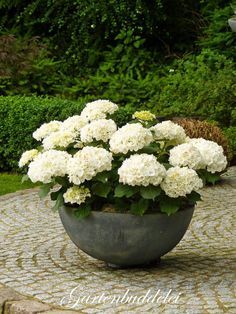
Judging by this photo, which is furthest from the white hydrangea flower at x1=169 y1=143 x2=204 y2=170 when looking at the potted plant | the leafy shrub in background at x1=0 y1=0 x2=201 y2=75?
the leafy shrub in background at x1=0 y1=0 x2=201 y2=75

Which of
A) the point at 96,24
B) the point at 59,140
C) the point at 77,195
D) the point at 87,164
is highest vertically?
the point at 96,24

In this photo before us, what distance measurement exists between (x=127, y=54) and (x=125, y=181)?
34.0ft

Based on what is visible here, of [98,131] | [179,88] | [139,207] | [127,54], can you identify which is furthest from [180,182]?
[127,54]

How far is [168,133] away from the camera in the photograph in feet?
21.7

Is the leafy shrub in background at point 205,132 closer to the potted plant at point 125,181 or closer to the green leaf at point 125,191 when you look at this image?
the potted plant at point 125,181

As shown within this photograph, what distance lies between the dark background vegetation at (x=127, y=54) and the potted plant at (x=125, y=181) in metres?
5.73

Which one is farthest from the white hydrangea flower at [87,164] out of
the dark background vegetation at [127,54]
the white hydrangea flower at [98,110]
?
the dark background vegetation at [127,54]

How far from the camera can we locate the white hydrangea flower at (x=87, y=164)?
6.21 meters

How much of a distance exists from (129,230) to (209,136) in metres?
4.53

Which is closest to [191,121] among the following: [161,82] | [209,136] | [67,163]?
[209,136]

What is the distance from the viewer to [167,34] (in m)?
17.1

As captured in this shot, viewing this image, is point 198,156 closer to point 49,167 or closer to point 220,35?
point 49,167

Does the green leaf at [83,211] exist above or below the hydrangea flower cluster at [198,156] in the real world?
below

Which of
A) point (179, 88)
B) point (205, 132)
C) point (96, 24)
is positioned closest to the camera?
point (205, 132)
